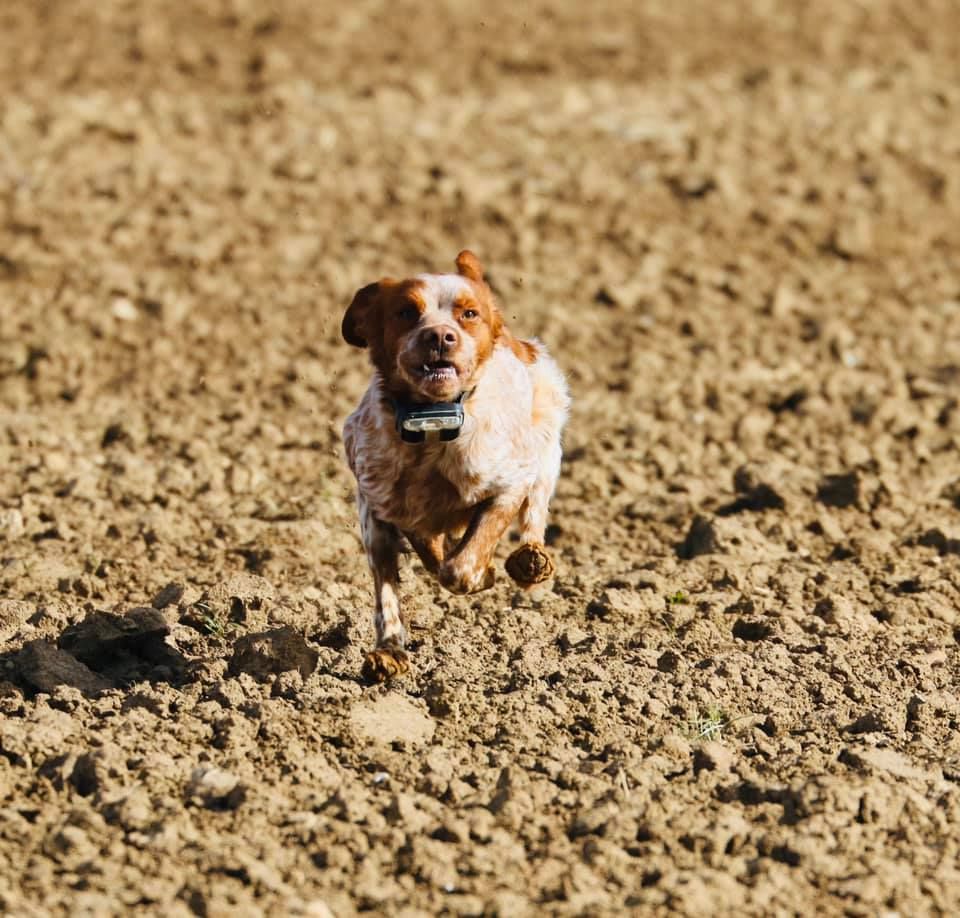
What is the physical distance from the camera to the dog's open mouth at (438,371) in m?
5.23

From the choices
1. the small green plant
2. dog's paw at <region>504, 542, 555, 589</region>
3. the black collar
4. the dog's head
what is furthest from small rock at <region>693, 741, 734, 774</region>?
the dog's head

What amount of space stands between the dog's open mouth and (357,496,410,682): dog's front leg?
774 millimetres

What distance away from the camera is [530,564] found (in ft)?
18.5

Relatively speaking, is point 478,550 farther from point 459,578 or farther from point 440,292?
point 440,292

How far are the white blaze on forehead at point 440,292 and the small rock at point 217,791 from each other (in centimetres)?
153

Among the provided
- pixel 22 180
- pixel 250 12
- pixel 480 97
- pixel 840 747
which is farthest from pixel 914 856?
pixel 250 12

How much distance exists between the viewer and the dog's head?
5203 mm

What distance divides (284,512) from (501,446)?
2.30m

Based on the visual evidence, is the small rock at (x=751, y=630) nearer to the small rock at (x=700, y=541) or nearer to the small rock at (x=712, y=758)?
the small rock at (x=700, y=541)

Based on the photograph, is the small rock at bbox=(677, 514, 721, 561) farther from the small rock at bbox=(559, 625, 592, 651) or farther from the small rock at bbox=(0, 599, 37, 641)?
the small rock at bbox=(0, 599, 37, 641)

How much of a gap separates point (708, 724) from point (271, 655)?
152 centimetres

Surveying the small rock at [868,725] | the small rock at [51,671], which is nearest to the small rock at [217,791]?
the small rock at [51,671]

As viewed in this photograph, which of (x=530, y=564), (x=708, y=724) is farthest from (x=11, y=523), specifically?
(x=708, y=724)

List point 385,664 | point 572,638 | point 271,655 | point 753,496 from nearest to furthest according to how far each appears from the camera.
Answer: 1. point 385,664
2. point 271,655
3. point 572,638
4. point 753,496
